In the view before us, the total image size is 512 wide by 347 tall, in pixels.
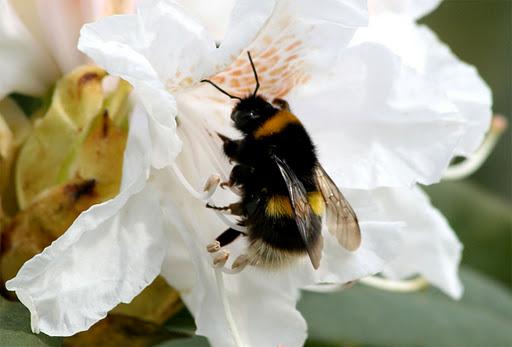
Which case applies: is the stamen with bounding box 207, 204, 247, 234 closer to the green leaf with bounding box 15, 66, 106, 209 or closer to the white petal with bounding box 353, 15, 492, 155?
the green leaf with bounding box 15, 66, 106, 209

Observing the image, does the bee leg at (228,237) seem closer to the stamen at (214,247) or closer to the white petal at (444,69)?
the stamen at (214,247)

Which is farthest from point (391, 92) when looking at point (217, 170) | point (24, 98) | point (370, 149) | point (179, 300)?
point (24, 98)

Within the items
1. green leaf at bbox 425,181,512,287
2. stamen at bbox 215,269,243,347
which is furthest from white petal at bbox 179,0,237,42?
green leaf at bbox 425,181,512,287

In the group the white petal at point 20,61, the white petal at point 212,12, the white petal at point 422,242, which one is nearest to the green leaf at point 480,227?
the white petal at point 422,242

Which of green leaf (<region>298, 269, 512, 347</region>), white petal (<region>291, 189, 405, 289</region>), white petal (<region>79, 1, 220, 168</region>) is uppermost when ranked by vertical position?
white petal (<region>79, 1, 220, 168</region>)

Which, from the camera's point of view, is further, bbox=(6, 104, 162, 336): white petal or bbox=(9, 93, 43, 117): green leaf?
bbox=(9, 93, 43, 117): green leaf

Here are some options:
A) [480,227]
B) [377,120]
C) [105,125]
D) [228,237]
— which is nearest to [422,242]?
[377,120]

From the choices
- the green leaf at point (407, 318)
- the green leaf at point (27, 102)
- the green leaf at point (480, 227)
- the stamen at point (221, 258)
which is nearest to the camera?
the stamen at point (221, 258)
